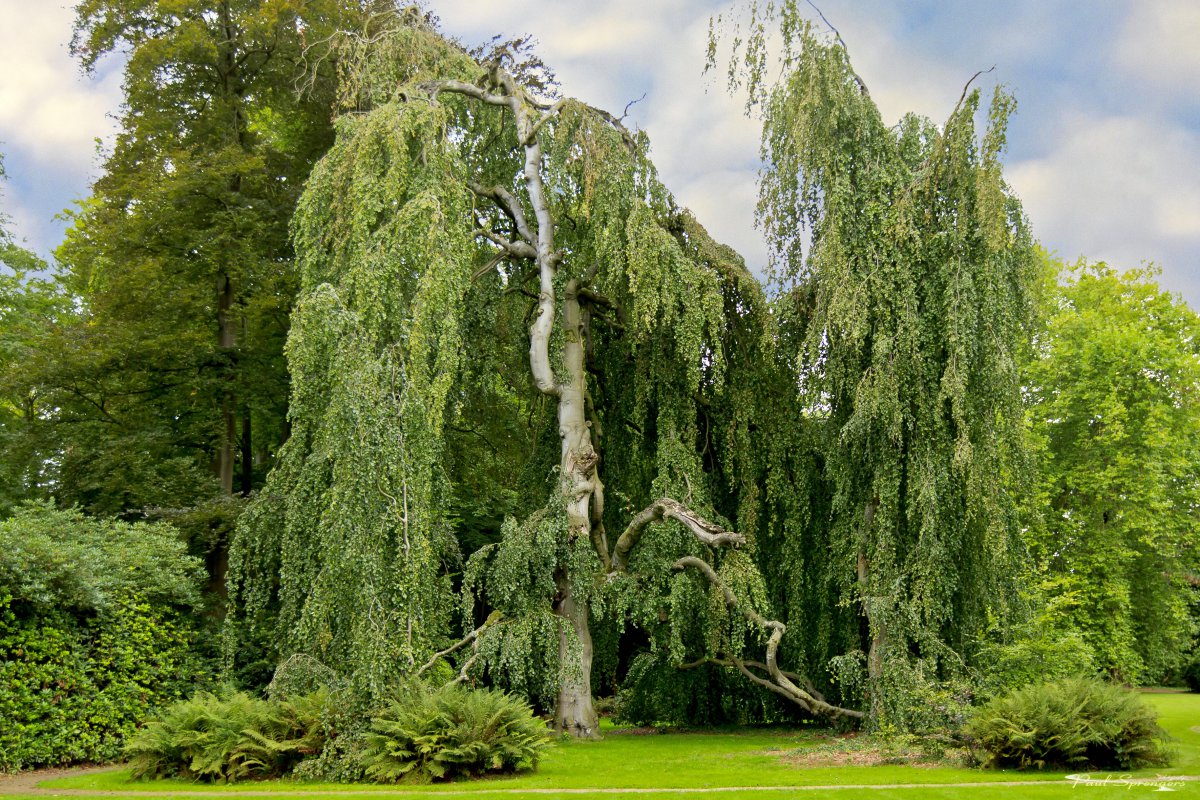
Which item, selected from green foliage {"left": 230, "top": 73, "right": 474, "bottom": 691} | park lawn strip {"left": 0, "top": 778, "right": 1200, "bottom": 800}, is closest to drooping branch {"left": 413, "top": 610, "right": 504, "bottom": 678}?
green foliage {"left": 230, "top": 73, "right": 474, "bottom": 691}

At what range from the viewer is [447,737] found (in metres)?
9.53

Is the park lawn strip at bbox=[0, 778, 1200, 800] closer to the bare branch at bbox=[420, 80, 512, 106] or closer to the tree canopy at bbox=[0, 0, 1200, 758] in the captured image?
the tree canopy at bbox=[0, 0, 1200, 758]

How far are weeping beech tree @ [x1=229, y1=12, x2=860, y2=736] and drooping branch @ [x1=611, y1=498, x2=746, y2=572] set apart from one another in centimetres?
4

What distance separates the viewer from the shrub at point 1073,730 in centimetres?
959

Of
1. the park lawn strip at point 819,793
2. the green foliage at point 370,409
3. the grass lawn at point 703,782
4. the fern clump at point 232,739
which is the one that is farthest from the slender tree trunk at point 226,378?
the park lawn strip at point 819,793

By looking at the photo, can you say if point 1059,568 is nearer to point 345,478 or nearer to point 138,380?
point 345,478

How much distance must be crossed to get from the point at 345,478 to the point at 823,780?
19.1 feet

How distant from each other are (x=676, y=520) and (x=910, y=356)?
383 cm

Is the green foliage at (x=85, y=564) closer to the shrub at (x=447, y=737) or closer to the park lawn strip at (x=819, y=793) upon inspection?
the park lawn strip at (x=819, y=793)

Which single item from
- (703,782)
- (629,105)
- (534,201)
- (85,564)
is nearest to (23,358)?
(85,564)

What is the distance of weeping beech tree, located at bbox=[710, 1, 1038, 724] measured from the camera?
39.3 feet

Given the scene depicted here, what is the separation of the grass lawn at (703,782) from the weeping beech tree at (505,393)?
4.30ft

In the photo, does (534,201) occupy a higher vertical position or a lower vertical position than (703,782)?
higher

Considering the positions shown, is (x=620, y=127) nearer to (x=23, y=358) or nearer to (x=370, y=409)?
(x=370, y=409)
